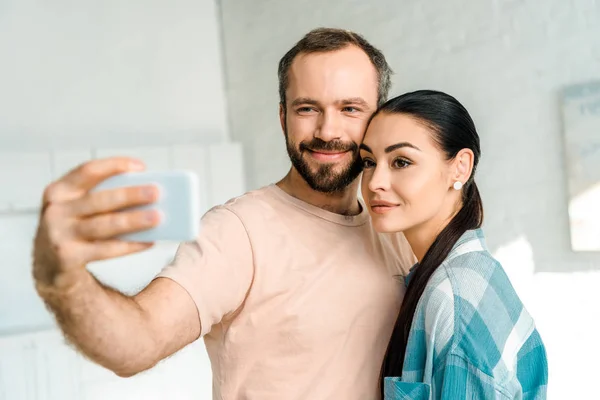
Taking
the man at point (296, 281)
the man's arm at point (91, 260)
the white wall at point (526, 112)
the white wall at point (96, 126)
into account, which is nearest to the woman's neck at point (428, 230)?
the man at point (296, 281)

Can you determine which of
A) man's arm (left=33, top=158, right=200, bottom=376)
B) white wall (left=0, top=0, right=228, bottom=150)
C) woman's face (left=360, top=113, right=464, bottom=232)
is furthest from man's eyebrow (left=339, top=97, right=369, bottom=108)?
white wall (left=0, top=0, right=228, bottom=150)

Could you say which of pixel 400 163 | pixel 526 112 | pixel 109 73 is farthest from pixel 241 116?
pixel 400 163

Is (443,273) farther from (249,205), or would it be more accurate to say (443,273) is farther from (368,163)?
(249,205)

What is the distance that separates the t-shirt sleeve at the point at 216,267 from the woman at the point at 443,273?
317 mm

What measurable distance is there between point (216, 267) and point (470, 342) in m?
0.52

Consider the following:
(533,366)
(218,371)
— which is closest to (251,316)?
(218,371)

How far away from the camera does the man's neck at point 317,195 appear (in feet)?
5.59

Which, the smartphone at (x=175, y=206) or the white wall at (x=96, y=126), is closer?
the smartphone at (x=175, y=206)

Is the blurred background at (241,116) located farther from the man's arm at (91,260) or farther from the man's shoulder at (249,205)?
the man's arm at (91,260)

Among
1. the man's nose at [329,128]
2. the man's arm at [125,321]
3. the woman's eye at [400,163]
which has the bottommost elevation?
the man's arm at [125,321]

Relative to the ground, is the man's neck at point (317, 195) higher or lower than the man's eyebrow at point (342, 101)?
lower

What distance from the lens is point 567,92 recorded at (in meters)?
2.47

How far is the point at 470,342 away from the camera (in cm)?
133

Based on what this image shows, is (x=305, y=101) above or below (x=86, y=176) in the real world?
above
